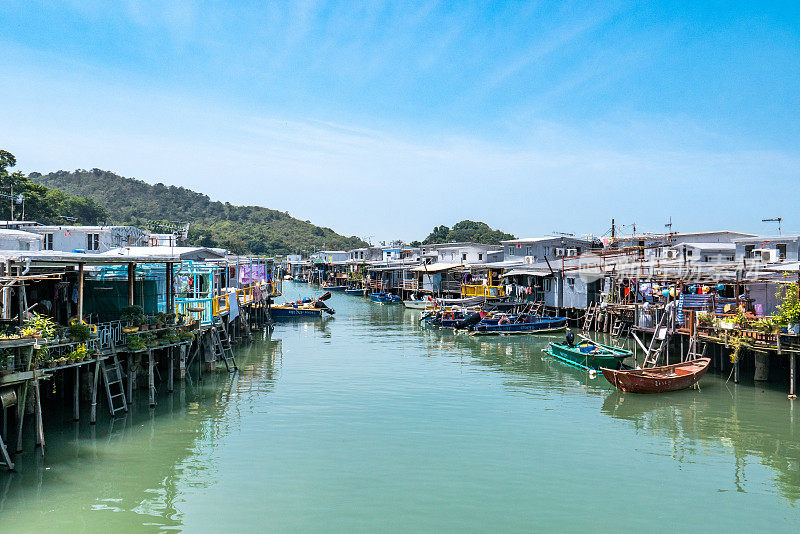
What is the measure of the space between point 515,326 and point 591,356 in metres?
13.1

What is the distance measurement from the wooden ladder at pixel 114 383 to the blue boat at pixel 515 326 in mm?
25246

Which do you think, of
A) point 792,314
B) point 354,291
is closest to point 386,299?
point 354,291

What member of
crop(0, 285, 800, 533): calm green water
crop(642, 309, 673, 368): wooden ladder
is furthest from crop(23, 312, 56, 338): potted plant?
crop(642, 309, 673, 368): wooden ladder

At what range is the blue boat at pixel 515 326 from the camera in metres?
40.9

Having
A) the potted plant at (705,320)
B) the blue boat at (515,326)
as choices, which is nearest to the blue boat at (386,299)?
the blue boat at (515,326)

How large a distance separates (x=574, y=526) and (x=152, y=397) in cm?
1476

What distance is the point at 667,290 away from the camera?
33.9m

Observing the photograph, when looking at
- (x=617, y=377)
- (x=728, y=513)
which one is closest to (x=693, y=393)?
(x=617, y=377)

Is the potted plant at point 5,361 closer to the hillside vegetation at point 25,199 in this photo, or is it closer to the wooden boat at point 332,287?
the hillside vegetation at point 25,199

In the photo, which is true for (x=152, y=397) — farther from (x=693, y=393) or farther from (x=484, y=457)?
(x=693, y=393)

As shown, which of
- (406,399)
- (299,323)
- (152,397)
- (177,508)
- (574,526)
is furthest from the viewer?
(299,323)

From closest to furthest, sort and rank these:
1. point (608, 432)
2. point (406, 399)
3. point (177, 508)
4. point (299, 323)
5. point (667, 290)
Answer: point (177, 508), point (608, 432), point (406, 399), point (667, 290), point (299, 323)

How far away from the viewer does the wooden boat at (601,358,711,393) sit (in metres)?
22.5

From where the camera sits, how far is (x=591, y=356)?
28.0 metres
